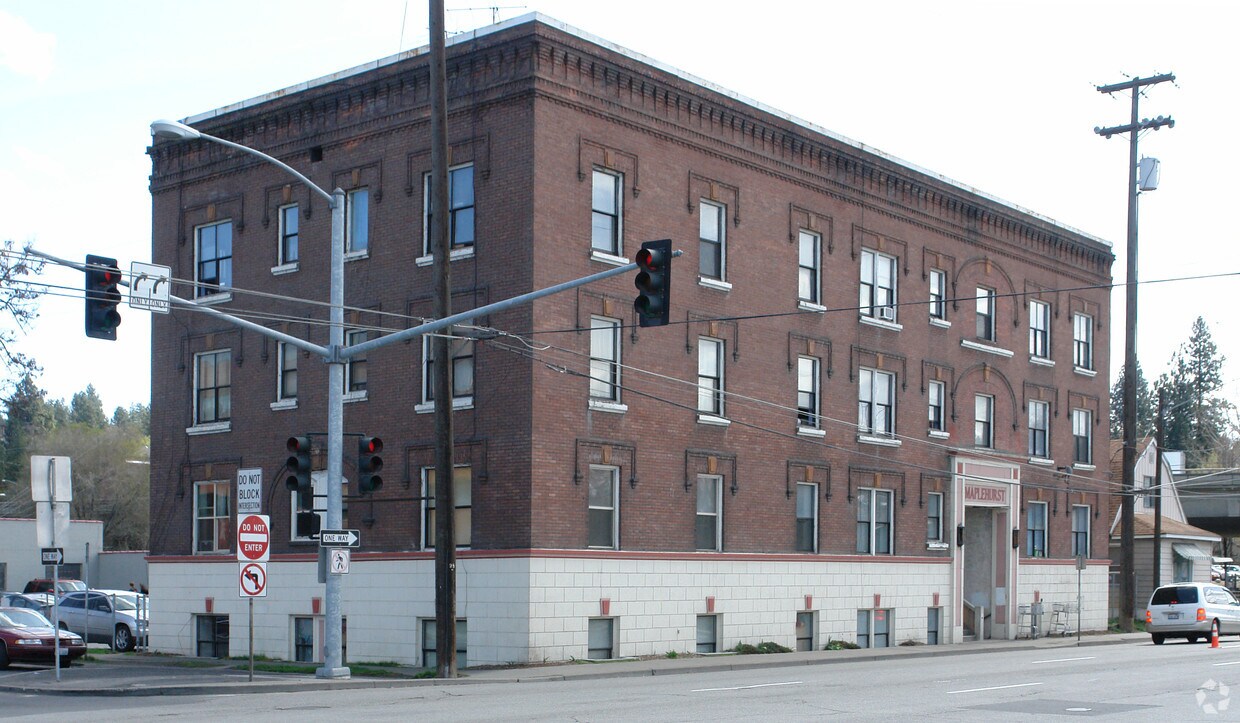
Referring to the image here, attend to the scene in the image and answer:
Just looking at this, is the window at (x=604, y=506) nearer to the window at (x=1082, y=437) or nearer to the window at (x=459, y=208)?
the window at (x=459, y=208)

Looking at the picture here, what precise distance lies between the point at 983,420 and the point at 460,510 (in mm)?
19538

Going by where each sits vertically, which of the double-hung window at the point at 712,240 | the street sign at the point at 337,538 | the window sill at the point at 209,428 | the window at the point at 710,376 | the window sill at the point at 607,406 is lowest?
the street sign at the point at 337,538

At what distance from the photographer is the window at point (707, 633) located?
32.6 m

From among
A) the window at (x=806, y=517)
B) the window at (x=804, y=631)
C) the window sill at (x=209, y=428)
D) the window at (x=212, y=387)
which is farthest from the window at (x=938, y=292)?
the window sill at (x=209, y=428)

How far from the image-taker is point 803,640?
118 ft

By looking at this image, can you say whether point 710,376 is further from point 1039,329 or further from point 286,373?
point 1039,329

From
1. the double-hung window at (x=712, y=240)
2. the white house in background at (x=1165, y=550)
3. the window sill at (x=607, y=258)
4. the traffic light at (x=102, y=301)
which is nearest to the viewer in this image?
the traffic light at (x=102, y=301)

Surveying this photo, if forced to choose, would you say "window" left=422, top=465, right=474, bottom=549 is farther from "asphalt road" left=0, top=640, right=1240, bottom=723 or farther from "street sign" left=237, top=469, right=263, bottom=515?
"street sign" left=237, top=469, right=263, bottom=515

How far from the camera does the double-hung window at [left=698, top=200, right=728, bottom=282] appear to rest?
33.2 metres

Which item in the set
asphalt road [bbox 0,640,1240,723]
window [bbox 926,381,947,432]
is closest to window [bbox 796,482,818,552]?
window [bbox 926,381,947,432]

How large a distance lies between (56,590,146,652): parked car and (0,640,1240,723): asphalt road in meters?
15.3

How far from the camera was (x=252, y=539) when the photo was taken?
23.9 metres

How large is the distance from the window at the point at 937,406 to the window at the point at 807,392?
18.3 feet

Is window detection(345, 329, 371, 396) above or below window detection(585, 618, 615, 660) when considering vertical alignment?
above
